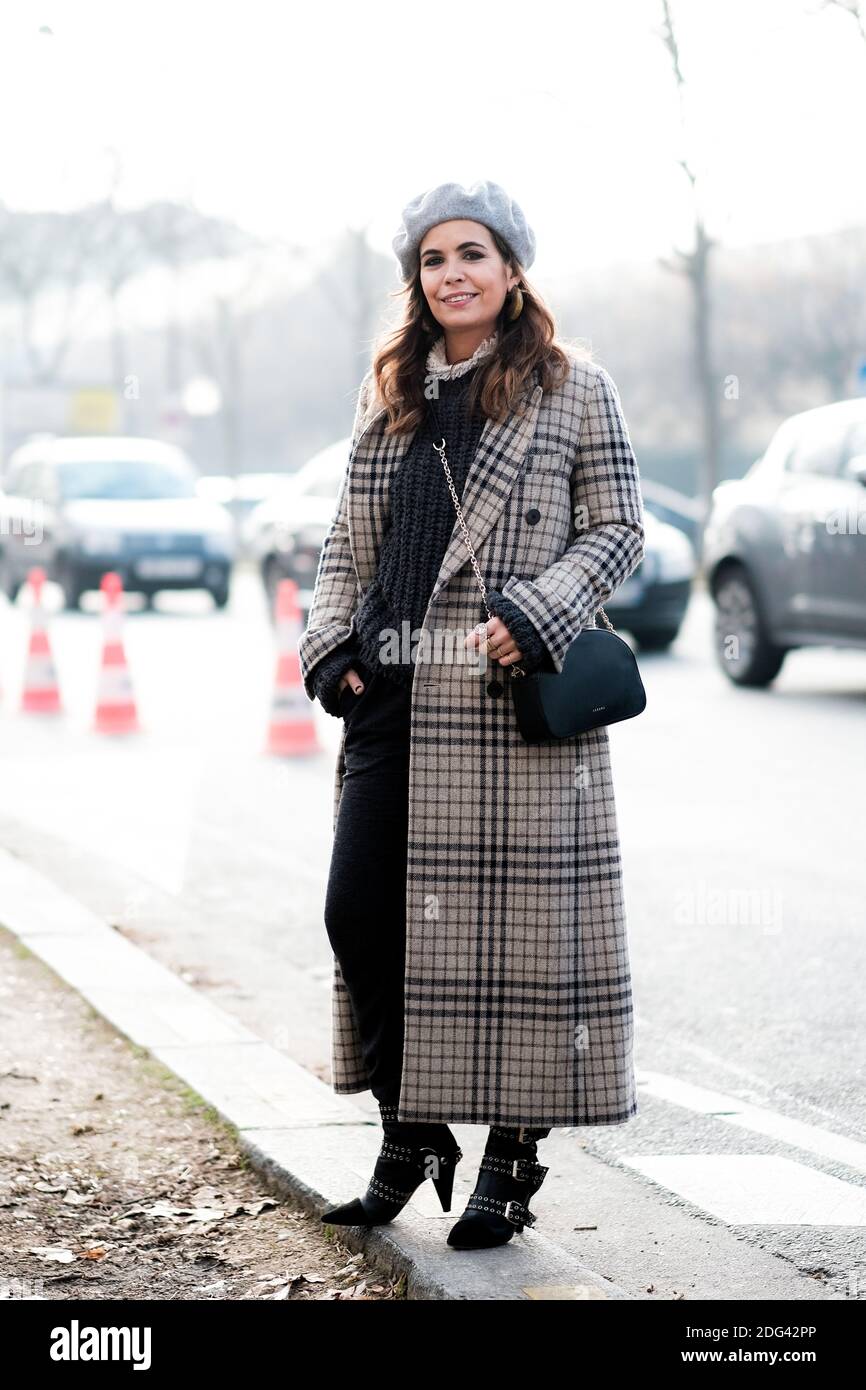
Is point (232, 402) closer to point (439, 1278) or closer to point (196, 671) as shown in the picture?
point (196, 671)

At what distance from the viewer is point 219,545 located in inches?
806

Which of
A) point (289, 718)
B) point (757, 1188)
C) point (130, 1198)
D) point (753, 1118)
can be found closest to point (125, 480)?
point (289, 718)

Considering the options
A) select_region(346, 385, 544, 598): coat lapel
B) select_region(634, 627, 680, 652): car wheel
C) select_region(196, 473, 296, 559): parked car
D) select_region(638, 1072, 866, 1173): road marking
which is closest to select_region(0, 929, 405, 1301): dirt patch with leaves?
select_region(638, 1072, 866, 1173): road marking

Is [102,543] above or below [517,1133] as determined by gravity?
above

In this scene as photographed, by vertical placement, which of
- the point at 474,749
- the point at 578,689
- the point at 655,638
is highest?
the point at 578,689

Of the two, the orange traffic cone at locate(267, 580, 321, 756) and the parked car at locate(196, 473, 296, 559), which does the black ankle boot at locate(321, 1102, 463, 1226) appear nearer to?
the orange traffic cone at locate(267, 580, 321, 756)

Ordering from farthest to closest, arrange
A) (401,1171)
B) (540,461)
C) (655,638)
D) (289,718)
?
(655,638) < (289,718) < (401,1171) < (540,461)

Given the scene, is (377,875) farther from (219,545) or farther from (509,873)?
(219,545)

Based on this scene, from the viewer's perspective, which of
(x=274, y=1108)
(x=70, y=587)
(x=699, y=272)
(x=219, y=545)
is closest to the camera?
(x=274, y=1108)

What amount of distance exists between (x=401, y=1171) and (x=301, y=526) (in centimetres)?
1489

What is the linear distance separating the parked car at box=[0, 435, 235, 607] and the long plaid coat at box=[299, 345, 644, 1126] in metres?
16.9

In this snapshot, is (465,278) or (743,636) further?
(743,636)

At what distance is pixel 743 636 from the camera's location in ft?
41.8

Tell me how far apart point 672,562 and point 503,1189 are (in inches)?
453
